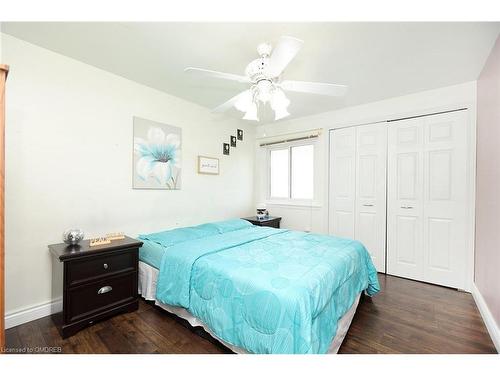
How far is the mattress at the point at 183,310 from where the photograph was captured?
5.07ft

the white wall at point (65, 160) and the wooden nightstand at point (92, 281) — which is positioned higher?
the white wall at point (65, 160)

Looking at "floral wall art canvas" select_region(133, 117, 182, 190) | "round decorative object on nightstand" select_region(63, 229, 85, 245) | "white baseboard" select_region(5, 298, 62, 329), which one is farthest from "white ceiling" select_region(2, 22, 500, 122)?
"white baseboard" select_region(5, 298, 62, 329)

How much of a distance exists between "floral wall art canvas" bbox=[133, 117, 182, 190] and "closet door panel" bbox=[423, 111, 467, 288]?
317 cm

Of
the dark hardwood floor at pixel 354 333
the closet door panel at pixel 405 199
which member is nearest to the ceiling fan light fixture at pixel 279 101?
the dark hardwood floor at pixel 354 333

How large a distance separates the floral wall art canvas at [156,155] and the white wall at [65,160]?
86 millimetres

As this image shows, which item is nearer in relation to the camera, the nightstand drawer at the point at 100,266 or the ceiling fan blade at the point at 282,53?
the ceiling fan blade at the point at 282,53

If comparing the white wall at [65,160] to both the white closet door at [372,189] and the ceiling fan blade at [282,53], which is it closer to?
the ceiling fan blade at [282,53]

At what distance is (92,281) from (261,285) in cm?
144

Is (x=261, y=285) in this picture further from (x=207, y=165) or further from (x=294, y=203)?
(x=294, y=203)

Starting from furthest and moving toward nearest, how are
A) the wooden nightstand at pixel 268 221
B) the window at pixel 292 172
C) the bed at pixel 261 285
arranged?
the window at pixel 292 172 < the wooden nightstand at pixel 268 221 < the bed at pixel 261 285

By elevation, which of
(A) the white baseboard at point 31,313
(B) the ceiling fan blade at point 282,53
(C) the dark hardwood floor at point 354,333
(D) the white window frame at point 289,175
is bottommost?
(C) the dark hardwood floor at point 354,333

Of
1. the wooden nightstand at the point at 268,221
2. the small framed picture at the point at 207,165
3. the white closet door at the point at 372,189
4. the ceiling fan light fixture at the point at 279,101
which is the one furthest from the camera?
the wooden nightstand at the point at 268,221

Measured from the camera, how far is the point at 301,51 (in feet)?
6.34
